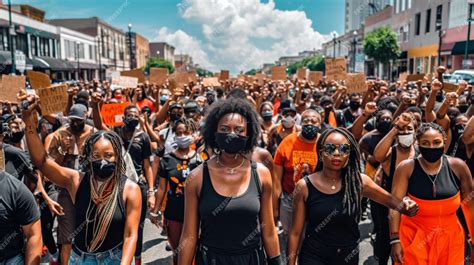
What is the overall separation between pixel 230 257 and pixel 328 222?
2.35 feet

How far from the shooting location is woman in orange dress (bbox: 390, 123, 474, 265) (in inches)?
131

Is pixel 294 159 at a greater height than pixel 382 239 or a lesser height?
greater

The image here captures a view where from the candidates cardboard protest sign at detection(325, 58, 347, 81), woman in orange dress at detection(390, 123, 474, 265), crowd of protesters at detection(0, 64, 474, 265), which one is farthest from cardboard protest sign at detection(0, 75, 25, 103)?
cardboard protest sign at detection(325, 58, 347, 81)

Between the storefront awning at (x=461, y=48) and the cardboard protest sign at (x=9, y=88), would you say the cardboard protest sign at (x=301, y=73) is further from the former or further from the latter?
the storefront awning at (x=461, y=48)

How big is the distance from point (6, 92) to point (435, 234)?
539 cm

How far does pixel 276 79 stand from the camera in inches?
645

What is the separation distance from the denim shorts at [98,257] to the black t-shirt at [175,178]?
1.38 meters

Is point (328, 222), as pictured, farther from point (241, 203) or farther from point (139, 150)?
point (139, 150)

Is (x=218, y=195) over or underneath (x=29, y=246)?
over

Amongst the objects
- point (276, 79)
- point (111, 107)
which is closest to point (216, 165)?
point (111, 107)

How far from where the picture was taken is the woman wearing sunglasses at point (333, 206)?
9.93 ft

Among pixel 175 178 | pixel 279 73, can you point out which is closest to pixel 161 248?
pixel 175 178

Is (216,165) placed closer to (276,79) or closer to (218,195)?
(218,195)

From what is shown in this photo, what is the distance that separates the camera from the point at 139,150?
5.21m
